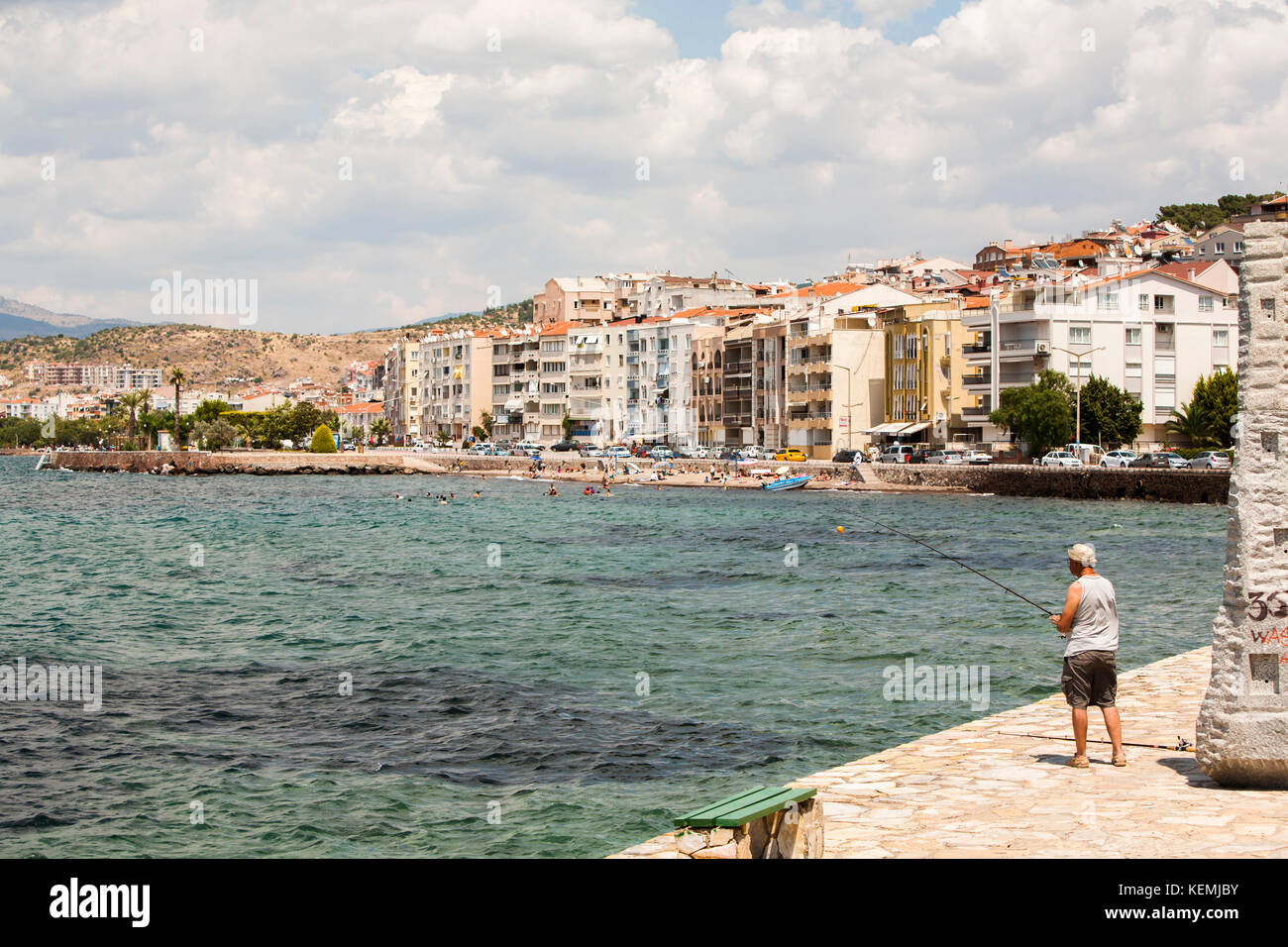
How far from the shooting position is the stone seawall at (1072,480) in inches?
2571

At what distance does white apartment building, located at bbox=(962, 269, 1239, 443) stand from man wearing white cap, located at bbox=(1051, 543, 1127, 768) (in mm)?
74111

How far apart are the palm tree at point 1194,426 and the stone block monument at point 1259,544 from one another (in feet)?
240

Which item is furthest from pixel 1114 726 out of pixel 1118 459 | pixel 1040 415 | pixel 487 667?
pixel 1040 415

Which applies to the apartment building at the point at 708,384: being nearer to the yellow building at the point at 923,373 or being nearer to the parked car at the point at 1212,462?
the yellow building at the point at 923,373

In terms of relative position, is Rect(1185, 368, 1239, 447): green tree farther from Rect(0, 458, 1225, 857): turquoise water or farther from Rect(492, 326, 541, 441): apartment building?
Rect(492, 326, 541, 441): apartment building

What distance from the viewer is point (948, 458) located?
83875 millimetres

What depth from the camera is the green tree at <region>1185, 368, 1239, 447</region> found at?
7219cm

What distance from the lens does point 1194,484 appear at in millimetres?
65312

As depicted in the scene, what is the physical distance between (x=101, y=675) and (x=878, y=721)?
40.4 ft

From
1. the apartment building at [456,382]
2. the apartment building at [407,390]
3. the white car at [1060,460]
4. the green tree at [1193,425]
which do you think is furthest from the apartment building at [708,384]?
the apartment building at [407,390]

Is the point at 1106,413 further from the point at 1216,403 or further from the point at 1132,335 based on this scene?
the point at 1132,335
